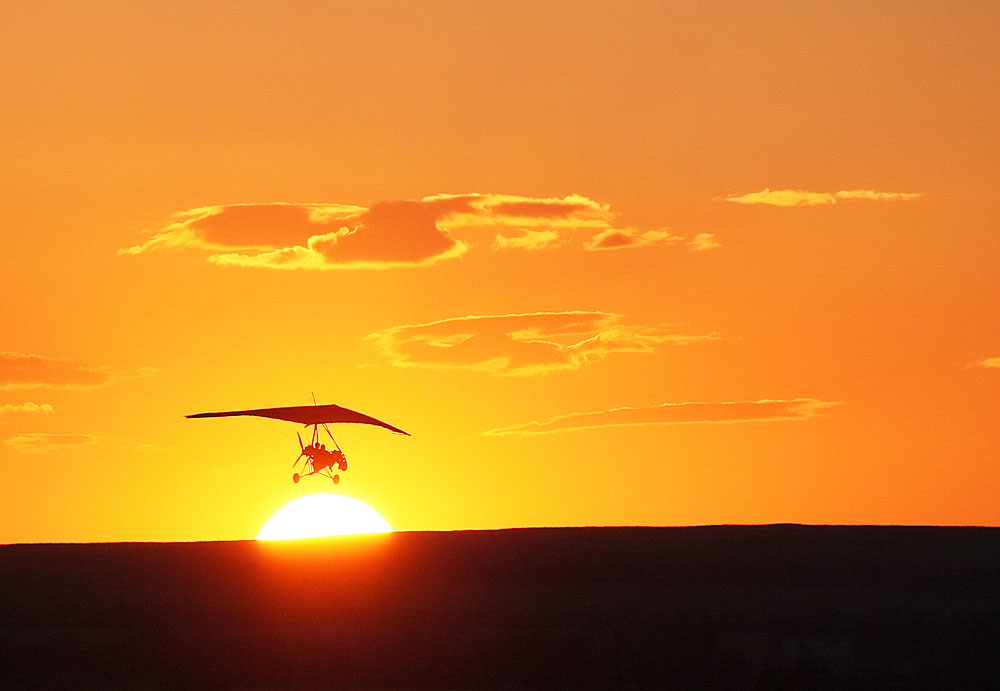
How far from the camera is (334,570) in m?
53.9

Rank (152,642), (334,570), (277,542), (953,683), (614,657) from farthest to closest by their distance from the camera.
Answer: (277,542)
(334,570)
(152,642)
(614,657)
(953,683)

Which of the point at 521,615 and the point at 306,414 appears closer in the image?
the point at 521,615

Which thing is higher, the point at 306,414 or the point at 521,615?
the point at 306,414

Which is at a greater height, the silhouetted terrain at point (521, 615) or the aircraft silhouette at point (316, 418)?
the aircraft silhouette at point (316, 418)

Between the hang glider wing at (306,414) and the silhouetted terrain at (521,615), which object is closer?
the silhouetted terrain at (521,615)

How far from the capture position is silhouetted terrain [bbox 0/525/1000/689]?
39.3 metres

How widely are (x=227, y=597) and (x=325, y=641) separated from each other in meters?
7.80

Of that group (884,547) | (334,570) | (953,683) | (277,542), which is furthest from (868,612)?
(277,542)

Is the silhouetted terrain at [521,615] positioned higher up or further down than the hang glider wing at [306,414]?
further down

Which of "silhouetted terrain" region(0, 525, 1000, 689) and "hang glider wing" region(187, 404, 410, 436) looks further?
"hang glider wing" region(187, 404, 410, 436)

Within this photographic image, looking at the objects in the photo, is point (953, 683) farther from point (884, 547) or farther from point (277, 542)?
point (277, 542)

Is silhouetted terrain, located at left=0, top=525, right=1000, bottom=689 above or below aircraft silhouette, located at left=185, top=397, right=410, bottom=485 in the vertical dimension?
below

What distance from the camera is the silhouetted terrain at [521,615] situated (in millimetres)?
39344

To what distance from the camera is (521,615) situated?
147 feet
